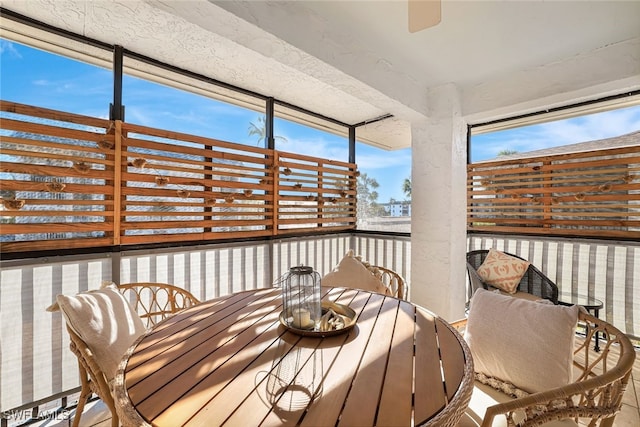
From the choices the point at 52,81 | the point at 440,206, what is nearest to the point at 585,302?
the point at 440,206

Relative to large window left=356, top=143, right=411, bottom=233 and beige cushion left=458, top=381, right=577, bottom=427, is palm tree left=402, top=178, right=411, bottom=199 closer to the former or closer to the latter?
large window left=356, top=143, right=411, bottom=233

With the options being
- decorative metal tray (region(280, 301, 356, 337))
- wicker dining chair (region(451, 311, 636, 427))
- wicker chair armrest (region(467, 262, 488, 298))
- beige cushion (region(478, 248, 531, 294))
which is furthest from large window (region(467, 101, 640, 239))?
decorative metal tray (region(280, 301, 356, 337))

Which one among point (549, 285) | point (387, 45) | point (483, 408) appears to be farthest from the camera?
point (549, 285)

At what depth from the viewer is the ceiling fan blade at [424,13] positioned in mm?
1401

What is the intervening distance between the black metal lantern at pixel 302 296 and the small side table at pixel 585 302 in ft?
8.95

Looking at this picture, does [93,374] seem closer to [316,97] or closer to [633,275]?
[316,97]

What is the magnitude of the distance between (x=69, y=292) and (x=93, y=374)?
3.26 ft

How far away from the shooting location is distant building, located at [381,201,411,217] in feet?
13.4

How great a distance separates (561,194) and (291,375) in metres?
3.83

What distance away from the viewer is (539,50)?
8.07ft

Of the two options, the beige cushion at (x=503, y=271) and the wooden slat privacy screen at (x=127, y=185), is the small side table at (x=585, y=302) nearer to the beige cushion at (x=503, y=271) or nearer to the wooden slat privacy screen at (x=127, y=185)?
the beige cushion at (x=503, y=271)

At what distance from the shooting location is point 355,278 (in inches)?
97.0

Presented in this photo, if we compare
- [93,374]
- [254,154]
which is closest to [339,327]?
[93,374]

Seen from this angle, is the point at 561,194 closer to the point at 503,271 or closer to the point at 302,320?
the point at 503,271
